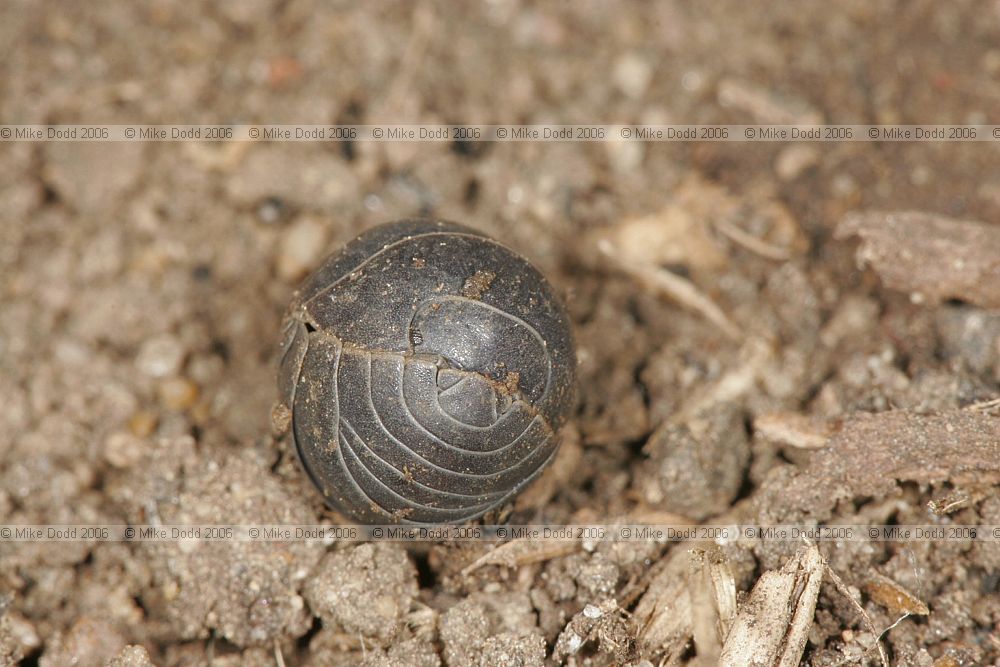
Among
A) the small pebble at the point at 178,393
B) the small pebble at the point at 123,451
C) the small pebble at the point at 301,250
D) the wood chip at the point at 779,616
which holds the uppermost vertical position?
the small pebble at the point at 301,250

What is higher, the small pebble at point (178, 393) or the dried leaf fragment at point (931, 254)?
the dried leaf fragment at point (931, 254)

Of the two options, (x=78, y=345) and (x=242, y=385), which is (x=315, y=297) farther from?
(x=78, y=345)

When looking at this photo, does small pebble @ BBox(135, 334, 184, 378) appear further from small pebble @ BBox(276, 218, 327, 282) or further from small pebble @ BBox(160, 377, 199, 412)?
small pebble @ BBox(276, 218, 327, 282)

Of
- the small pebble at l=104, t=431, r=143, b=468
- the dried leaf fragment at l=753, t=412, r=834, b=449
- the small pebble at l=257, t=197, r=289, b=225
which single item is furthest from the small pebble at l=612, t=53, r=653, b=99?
the small pebble at l=104, t=431, r=143, b=468

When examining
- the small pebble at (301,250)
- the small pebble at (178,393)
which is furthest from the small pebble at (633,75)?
the small pebble at (178,393)

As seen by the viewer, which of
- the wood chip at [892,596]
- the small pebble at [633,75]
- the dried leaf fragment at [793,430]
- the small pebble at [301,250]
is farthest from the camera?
the small pebble at [633,75]

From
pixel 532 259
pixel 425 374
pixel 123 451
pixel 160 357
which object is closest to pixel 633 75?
pixel 532 259

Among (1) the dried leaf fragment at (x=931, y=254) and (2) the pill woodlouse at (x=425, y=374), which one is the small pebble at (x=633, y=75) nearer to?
(1) the dried leaf fragment at (x=931, y=254)

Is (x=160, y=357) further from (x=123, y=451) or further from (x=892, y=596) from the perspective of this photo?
(x=892, y=596)
